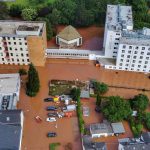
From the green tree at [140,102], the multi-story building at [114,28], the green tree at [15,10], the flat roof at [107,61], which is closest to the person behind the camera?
Answer: the green tree at [140,102]

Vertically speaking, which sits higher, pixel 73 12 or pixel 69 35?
pixel 73 12

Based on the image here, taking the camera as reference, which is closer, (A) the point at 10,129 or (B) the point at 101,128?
(A) the point at 10,129

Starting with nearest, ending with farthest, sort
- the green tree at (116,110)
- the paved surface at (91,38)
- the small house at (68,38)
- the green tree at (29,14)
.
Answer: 1. the green tree at (116,110)
2. the small house at (68,38)
3. the paved surface at (91,38)
4. the green tree at (29,14)

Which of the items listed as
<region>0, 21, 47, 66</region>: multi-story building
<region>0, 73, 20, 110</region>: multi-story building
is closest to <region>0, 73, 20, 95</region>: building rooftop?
<region>0, 73, 20, 110</region>: multi-story building

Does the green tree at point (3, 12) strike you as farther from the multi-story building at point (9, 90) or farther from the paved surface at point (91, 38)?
the multi-story building at point (9, 90)

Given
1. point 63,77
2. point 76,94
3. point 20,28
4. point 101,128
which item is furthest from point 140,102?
point 20,28

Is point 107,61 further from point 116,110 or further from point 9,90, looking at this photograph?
point 9,90

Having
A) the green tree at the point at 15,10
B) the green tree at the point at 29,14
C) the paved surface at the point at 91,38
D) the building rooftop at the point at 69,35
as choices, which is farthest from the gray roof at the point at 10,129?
the green tree at the point at 15,10
